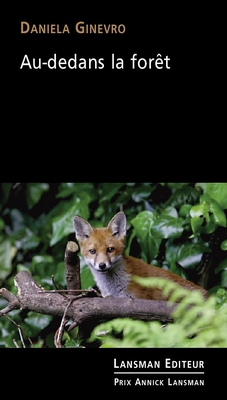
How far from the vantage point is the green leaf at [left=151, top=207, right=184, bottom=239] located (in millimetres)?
4516

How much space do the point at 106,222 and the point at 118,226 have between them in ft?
2.96

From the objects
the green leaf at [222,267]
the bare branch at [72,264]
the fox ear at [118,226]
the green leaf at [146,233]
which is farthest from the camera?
the green leaf at [146,233]

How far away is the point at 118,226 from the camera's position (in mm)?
4223

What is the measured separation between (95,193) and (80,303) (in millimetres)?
2086

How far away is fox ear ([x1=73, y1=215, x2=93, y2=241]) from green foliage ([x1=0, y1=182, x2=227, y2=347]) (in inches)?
24.0

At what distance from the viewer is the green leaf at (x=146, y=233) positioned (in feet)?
15.3

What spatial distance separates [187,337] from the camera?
8.39 ft

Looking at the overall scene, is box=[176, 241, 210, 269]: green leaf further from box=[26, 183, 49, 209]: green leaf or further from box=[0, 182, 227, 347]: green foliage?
box=[26, 183, 49, 209]: green leaf

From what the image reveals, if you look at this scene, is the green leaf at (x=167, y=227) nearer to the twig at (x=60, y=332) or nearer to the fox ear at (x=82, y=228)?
the fox ear at (x=82, y=228)

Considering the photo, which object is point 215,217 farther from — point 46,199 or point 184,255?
point 46,199

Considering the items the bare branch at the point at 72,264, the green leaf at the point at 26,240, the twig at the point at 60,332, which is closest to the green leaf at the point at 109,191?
the green leaf at the point at 26,240

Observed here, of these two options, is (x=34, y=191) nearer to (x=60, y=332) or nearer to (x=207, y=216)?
(x=207, y=216)

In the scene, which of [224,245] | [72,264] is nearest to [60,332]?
[72,264]

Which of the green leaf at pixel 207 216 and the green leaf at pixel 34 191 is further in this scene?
the green leaf at pixel 34 191
